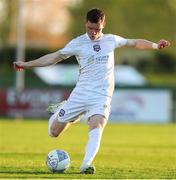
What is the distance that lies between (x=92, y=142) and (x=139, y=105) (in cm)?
2269

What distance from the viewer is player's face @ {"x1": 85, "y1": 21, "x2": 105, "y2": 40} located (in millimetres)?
13070

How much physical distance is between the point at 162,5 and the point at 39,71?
13.1 metres

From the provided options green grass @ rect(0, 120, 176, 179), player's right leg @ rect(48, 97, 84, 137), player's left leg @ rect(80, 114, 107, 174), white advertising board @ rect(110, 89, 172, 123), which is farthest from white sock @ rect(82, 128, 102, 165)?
white advertising board @ rect(110, 89, 172, 123)

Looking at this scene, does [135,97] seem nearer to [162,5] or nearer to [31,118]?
[31,118]

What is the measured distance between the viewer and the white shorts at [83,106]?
13.4 m

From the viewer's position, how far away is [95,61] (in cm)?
1342

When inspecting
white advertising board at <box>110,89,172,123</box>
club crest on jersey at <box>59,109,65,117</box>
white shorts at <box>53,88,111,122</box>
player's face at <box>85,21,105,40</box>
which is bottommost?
white advertising board at <box>110,89,172,123</box>

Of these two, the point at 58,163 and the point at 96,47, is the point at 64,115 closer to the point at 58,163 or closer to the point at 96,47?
the point at 58,163

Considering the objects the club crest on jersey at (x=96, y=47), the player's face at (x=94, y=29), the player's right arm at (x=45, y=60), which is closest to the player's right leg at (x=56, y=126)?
the player's right arm at (x=45, y=60)

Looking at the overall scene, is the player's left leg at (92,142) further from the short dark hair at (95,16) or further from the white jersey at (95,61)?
the short dark hair at (95,16)

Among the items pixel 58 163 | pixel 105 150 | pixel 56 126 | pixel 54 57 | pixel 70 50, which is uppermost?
pixel 70 50

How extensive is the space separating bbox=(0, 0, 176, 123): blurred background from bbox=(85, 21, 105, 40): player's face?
22.1 metres

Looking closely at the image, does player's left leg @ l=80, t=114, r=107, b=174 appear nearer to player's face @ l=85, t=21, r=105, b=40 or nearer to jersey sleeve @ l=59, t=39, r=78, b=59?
jersey sleeve @ l=59, t=39, r=78, b=59

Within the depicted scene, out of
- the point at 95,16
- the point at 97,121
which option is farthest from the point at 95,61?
the point at 97,121
